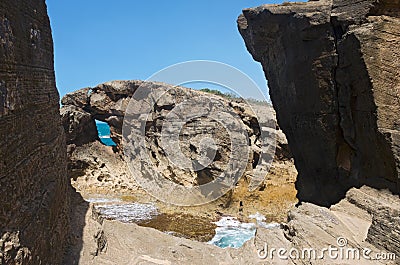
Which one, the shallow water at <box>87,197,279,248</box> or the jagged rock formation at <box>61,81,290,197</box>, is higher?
the jagged rock formation at <box>61,81,290,197</box>

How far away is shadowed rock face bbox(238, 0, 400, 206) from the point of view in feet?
25.8

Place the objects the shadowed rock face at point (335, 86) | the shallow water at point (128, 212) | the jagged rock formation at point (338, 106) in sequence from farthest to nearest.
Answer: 1. the shallow water at point (128, 212)
2. the shadowed rock face at point (335, 86)
3. the jagged rock formation at point (338, 106)

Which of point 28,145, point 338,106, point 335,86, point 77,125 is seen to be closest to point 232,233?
point 338,106

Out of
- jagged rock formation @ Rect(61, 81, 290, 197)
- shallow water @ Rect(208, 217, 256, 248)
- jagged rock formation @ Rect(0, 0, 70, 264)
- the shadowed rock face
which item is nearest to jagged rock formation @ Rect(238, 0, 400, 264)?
the shadowed rock face

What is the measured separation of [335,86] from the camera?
32.5 feet

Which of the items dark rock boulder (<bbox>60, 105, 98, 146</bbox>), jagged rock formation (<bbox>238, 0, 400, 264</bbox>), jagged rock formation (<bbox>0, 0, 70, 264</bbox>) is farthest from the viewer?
dark rock boulder (<bbox>60, 105, 98, 146</bbox>)

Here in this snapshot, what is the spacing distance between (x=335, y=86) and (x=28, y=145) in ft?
25.8

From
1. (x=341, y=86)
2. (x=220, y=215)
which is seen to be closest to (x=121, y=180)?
(x=220, y=215)

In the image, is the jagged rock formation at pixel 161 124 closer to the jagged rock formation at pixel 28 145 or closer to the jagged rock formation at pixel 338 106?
the jagged rock formation at pixel 338 106

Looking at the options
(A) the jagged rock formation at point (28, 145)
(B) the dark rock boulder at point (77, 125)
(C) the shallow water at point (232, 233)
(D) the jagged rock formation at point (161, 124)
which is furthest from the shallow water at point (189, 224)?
(A) the jagged rock formation at point (28, 145)

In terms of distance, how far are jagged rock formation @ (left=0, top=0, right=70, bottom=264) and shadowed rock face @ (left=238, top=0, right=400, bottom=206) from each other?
692 cm

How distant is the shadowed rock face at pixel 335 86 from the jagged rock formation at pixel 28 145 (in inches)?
273

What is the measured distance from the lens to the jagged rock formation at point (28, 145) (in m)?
4.71

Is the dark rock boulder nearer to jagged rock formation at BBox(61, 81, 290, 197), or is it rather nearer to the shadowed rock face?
jagged rock formation at BBox(61, 81, 290, 197)
